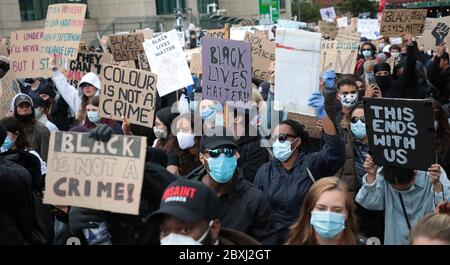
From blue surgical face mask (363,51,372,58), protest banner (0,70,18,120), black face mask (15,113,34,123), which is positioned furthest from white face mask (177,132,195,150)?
blue surgical face mask (363,51,372,58)

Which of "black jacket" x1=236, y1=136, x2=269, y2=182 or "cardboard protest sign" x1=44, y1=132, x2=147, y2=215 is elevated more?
"cardboard protest sign" x1=44, y1=132, x2=147, y2=215

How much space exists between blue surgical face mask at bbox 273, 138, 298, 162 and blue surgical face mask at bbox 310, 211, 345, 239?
1362mm

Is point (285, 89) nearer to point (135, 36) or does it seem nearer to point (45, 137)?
point (45, 137)

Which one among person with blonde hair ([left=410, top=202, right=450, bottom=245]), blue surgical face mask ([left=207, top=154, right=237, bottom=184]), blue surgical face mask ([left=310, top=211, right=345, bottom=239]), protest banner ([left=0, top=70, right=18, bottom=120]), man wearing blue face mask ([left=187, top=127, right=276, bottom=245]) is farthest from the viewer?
protest banner ([left=0, top=70, right=18, bottom=120])

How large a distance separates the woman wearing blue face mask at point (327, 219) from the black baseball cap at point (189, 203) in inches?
37.0

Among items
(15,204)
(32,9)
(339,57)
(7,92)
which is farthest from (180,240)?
(32,9)

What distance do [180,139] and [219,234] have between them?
9.03 ft

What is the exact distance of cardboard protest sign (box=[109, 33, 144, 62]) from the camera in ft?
40.3

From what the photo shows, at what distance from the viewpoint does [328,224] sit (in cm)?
418

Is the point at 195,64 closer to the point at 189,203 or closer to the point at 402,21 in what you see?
the point at 402,21

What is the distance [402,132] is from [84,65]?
6347 mm

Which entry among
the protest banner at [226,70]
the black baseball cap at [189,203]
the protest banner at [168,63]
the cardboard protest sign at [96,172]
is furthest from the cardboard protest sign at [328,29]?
the black baseball cap at [189,203]

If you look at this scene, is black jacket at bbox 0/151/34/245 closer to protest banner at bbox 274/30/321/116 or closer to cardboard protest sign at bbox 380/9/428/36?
protest banner at bbox 274/30/321/116

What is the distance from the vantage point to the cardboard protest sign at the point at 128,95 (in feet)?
21.5
